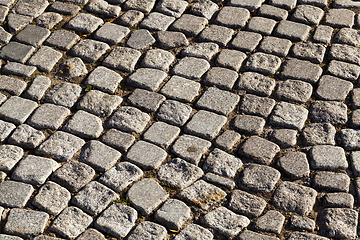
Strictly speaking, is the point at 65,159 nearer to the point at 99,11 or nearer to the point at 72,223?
the point at 72,223

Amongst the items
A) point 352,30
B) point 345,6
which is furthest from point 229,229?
point 345,6

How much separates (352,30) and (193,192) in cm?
233

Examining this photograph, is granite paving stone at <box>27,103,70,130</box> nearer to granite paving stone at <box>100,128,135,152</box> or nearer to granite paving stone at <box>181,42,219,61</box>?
granite paving stone at <box>100,128,135,152</box>

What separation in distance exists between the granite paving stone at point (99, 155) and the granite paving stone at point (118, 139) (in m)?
0.05

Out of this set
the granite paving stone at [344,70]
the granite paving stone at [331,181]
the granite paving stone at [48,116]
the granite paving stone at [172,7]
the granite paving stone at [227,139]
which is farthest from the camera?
the granite paving stone at [172,7]

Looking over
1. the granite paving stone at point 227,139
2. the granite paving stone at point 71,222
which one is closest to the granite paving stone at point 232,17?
the granite paving stone at point 227,139

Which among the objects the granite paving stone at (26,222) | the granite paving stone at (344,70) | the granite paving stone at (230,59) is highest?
the granite paving stone at (230,59)

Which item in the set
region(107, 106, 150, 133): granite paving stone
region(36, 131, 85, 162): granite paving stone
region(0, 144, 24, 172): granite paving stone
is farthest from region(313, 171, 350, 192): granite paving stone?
region(0, 144, 24, 172): granite paving stone

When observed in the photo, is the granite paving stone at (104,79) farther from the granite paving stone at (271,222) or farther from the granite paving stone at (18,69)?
the granite paving stone at (271,222)

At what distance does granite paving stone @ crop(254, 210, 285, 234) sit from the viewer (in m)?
2.73

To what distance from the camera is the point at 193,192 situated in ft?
9.62

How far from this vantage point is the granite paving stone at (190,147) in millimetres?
3146

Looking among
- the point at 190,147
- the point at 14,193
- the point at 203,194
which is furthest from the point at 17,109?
the point at 203,194

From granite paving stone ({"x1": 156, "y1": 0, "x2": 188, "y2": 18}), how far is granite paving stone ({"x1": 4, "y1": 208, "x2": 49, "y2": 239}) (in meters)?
2.40
